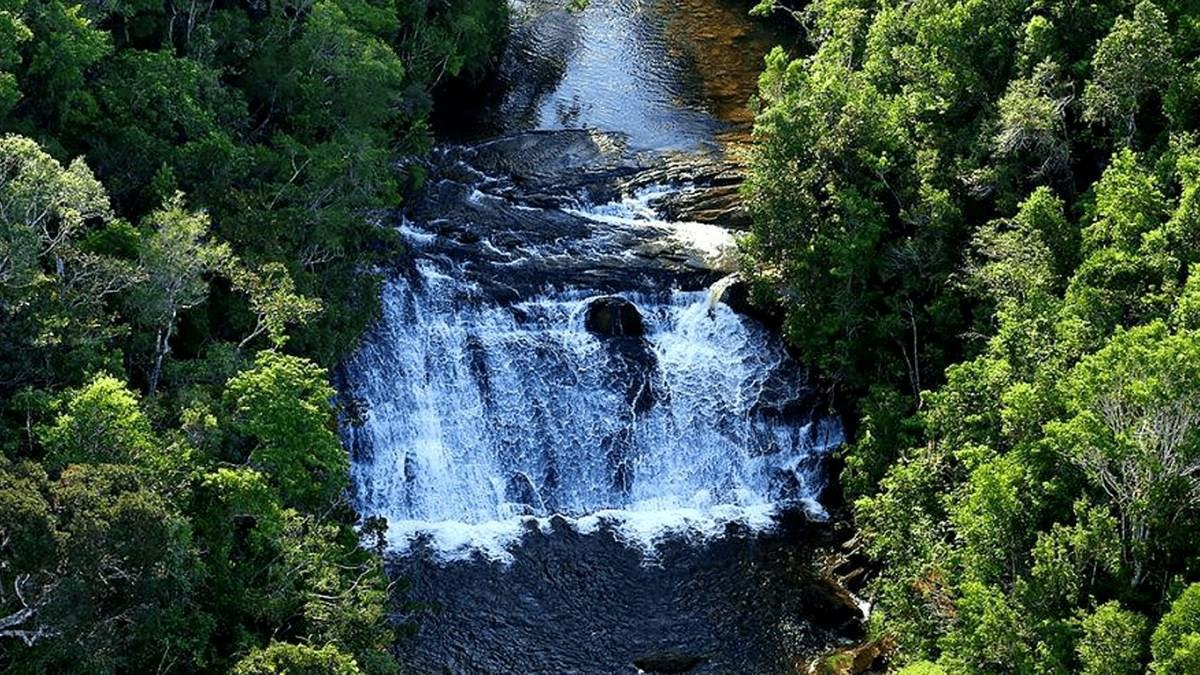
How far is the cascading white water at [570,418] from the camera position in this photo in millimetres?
38688

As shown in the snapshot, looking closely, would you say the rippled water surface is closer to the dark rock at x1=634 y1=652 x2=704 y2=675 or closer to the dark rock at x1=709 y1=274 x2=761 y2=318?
the dark rock at x1=709 y1=274 x2=761 y2=318

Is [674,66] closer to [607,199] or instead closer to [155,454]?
[607,199]

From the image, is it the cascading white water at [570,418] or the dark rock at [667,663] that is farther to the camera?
the cascading white water at [570,418]

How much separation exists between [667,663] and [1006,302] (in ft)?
38.9

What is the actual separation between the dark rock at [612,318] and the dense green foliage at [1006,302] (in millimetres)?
3827

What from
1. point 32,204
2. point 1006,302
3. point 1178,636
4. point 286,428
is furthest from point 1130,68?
point 32,204

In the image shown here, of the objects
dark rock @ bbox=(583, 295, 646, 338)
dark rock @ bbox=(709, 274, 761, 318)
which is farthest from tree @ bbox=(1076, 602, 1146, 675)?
dark rock @ bbox=(583, 295, 646, 338)

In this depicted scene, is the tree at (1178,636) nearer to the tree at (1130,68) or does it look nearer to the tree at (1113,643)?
the tree at (1113,643)

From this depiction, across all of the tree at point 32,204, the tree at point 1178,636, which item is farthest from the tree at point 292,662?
the tree at point 1178,636

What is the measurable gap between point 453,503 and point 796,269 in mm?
11418

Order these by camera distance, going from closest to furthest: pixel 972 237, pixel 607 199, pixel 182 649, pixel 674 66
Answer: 1. pixel 182 649
2. pixel 972 237
3. pixel 607 199
4. pixel 674 66

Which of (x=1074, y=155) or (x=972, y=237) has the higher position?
(x=1074, y=155)

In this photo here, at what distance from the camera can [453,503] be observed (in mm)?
38594

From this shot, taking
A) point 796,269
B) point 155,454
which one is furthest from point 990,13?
point 155,454
